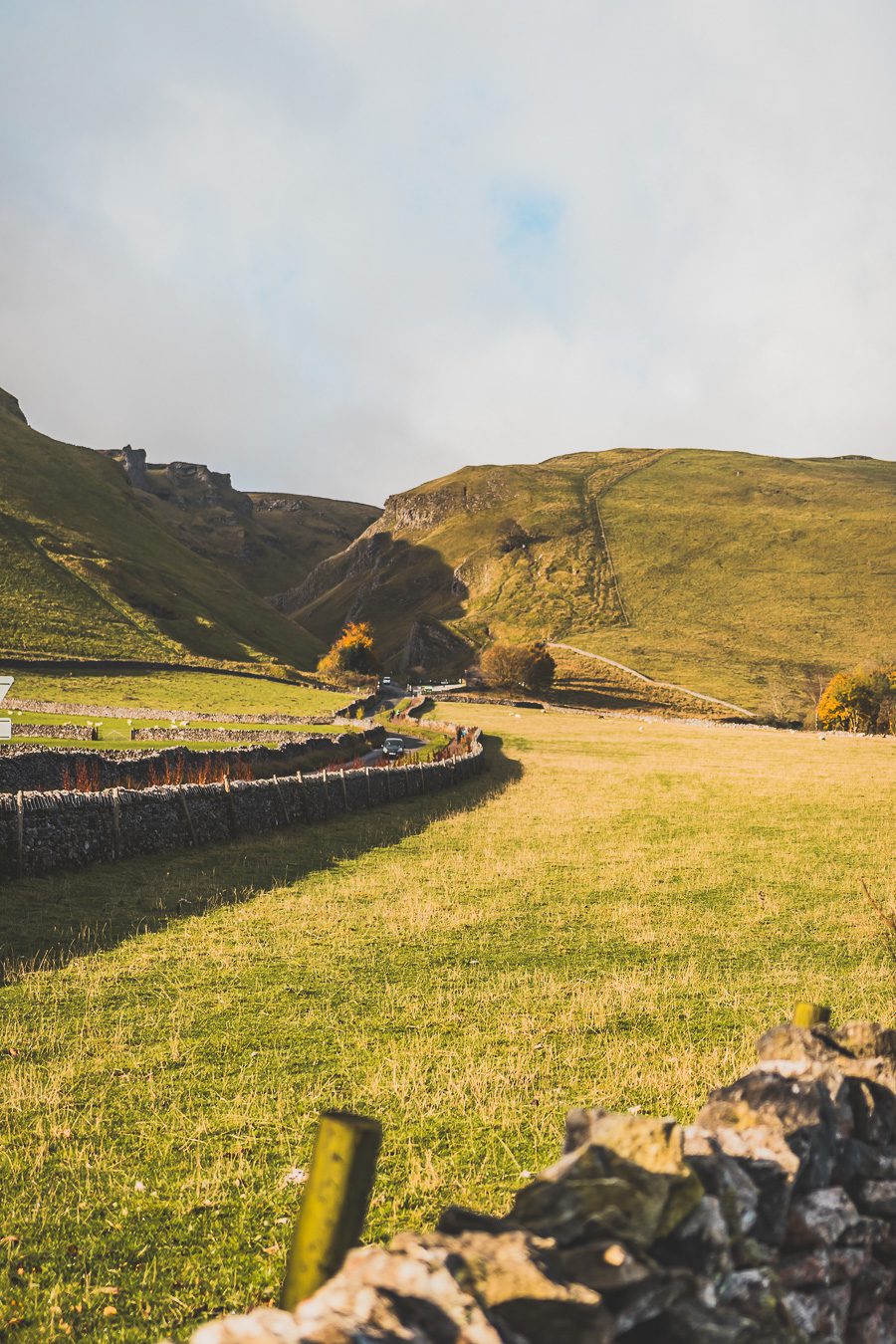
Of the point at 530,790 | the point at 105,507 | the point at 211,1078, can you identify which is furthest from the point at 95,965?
the point at 105,507

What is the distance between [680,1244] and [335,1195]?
150 centimetres

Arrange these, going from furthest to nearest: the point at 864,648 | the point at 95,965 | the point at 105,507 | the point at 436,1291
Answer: the point at 105,507
the point at 864,648
the point at 95,965
the point at 436,1291

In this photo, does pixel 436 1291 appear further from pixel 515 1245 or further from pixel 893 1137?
pixel 893 1137

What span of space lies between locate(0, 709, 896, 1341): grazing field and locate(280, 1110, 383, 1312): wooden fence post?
2702mm

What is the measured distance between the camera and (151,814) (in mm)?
19219

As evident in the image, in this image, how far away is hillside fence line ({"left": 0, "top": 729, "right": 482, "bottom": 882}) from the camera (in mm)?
16562

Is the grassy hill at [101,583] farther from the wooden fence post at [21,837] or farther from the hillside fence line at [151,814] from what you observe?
the wooden fence post at [21,837]

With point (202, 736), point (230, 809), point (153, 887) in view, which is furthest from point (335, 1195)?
point (202, 736)

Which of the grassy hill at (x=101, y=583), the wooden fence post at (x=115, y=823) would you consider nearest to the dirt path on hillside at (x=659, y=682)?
the grassy hill at (x=101, y=583)

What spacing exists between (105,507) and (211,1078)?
17781 cm

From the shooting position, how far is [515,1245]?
3109mm

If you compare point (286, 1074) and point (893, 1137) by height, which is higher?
point (893, 1137)

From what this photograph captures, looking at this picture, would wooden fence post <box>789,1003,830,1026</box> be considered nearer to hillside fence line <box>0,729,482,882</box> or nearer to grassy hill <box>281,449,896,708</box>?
hillside fence line <box>0,729,482,882</box>

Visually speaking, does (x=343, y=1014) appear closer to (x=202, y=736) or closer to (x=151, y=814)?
(x=151, y=814)
